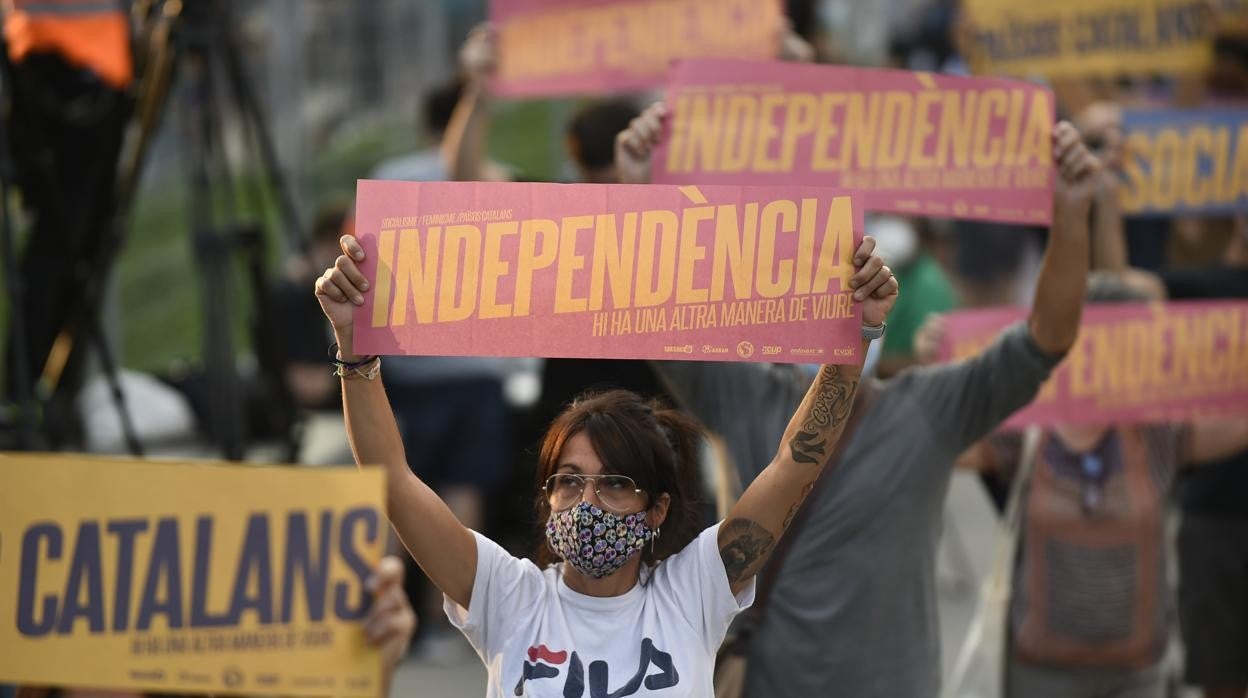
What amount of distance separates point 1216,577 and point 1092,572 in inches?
36.1

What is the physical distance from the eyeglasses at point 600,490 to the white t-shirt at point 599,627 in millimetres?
162

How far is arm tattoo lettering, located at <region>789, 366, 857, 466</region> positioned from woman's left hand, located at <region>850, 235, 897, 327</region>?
13 centimetres

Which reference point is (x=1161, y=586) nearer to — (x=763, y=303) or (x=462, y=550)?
(x=763, y=303)

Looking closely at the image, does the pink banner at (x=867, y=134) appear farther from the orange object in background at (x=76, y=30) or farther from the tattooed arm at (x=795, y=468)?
the orange object in background at (x=76, y=30)

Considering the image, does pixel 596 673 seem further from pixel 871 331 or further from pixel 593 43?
pixel 593 43

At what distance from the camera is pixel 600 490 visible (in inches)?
135

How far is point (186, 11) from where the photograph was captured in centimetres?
621

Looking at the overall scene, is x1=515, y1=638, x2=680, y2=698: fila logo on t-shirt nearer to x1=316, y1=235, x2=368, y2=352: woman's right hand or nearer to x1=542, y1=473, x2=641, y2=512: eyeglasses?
x1=542, y1=473, x2=641, y2=512: eyeglasses

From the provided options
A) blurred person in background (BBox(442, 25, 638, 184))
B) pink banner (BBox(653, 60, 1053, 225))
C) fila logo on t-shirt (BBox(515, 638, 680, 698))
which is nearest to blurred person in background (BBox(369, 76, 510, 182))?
blurred person in background (BBox(442, 25, 638, 184))

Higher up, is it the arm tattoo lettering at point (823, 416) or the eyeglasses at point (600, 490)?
the arm tattoo lettering at point (823, 416)

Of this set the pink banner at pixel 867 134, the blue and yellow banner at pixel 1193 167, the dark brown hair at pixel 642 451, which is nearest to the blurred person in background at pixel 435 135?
the blue and yellow banner at pixel 1193 167

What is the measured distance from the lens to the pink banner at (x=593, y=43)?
6.25 metres

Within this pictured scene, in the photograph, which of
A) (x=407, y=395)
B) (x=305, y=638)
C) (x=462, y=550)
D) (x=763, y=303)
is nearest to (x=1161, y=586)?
(x=763, y=303)

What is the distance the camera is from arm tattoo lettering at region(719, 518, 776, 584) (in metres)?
3.51
